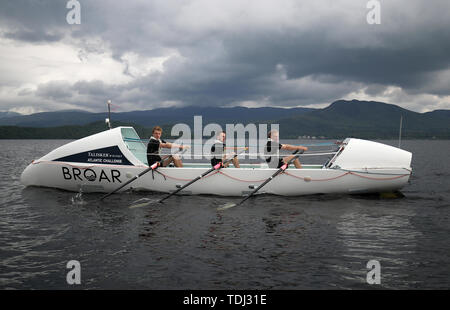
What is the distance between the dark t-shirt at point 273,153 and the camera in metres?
12.6

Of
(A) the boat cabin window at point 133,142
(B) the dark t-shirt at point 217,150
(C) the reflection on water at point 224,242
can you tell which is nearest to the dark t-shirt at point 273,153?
(C) the reflection on water at point 224,242

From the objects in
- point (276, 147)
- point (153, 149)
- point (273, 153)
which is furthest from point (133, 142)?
point (276, 147)

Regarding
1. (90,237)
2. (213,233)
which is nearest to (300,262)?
(213,233)

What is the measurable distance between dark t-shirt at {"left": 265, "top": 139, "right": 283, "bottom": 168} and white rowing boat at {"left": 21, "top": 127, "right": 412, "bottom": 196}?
47 centimetres

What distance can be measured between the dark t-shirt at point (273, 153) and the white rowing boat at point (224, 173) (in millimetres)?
466

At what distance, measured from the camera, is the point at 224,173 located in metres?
12.5

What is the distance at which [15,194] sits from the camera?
14.8m

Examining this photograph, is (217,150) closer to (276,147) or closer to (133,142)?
(276,147)

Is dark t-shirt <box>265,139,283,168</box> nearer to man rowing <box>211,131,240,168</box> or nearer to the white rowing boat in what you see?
the white rowing boat

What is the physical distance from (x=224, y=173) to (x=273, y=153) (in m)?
2.00
